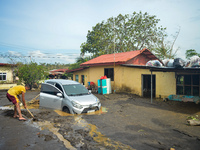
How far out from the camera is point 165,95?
11.2 metres

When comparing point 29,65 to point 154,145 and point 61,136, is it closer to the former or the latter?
point 61,136

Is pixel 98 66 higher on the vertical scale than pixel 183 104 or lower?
higher

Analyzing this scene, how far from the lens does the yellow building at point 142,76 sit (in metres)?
9.80

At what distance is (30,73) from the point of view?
20094 mm

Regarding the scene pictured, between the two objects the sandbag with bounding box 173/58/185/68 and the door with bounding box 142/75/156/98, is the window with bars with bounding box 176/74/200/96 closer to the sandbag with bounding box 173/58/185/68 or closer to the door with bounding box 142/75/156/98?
the sandbag with bounding box 173/58/185/68

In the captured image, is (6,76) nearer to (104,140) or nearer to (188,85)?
(104,140)

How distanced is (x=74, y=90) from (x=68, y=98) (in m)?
0.88

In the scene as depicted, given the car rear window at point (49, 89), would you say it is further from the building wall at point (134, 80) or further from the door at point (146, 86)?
the door at point (146, 86)

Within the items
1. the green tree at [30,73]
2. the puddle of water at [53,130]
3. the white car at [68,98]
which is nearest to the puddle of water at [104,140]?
the puddle of water at [53,130]

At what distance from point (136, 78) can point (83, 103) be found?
760cm

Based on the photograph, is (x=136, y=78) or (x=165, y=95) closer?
(x=165, y=95)

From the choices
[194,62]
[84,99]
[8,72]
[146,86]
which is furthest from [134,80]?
[8,72]

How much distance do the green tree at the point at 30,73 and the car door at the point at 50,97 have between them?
13507 mm

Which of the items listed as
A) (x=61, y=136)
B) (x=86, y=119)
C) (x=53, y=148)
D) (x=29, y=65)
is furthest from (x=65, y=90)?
(x=29, y=65)
